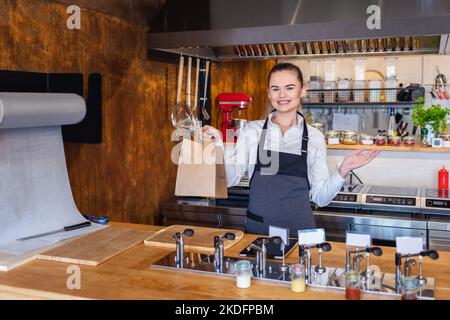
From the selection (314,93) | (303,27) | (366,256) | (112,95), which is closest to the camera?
(366,256)

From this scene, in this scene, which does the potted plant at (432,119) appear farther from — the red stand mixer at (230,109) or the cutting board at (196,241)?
the cutting board at (196,241)

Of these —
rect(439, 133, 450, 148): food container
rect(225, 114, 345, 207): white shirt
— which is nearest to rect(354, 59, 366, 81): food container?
rect(439, 133, 450, 148): food container

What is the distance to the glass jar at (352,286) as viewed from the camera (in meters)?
1.65

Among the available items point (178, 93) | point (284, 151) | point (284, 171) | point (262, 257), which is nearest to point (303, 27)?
point (284, 151)

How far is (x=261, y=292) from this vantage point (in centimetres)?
174

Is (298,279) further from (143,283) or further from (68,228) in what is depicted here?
(68,228)

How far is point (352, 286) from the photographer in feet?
5.43

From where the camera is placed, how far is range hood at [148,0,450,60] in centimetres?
275

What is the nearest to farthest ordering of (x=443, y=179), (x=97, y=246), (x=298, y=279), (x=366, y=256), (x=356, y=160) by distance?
(x=298, y=279) → (x=366, y=256) → (x=97, y=246) → (x=356, y=160) → (x=443, y=179)

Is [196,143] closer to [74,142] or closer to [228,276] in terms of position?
[74,142]

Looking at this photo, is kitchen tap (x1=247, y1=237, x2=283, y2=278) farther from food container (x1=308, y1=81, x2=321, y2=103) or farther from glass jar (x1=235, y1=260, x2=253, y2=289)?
food container (x1=308, y1=81, x2=321, y2=103)

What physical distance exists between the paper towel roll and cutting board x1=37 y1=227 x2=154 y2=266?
21.5 inches

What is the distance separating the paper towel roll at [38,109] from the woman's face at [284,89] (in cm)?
95

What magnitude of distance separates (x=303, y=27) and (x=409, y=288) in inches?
69.3
